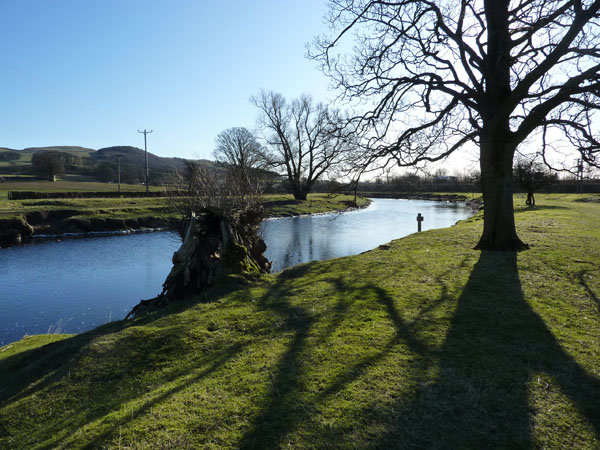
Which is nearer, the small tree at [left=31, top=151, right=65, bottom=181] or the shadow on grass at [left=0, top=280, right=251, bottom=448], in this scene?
the shadow on grass at [left=0, top=280, right=251, bottom=448]

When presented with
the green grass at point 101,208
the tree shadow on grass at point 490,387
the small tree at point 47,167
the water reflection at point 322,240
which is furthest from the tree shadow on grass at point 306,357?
the small tree at point 47,167

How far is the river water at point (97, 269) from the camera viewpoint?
10.5 metres

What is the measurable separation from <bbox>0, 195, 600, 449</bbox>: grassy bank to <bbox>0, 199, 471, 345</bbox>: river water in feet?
12.5

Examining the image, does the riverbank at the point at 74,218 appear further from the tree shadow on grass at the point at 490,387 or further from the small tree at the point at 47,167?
the small tree at the point at 47,167

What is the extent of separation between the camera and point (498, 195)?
9430 millimetres

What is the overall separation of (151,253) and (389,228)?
16741 millimetres

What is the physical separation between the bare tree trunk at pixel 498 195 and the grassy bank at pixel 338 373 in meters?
2.67

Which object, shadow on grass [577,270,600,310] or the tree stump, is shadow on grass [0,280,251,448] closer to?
the tree stump

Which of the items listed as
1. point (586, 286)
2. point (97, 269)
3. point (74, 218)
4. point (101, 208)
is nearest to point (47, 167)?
point (101, 208)

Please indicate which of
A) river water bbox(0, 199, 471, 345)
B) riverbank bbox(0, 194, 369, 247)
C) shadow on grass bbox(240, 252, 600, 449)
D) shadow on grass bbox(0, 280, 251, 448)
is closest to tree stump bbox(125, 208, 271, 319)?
shadow on grass bbox(0, 280, 251, 448)

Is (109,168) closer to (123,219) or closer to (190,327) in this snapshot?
(123,219)

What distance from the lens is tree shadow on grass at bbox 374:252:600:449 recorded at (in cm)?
284

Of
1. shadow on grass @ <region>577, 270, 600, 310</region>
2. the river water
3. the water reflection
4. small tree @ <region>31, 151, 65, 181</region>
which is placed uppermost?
small tree @ <region>31, 151, 65, 181</region>

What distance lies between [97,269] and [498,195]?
54.3 ft
